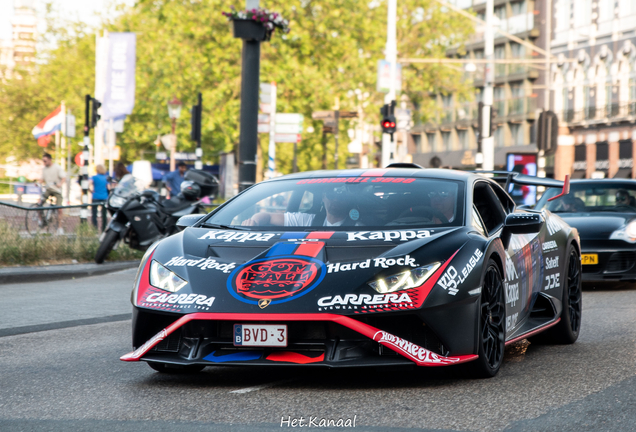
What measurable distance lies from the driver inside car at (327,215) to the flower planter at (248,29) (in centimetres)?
977

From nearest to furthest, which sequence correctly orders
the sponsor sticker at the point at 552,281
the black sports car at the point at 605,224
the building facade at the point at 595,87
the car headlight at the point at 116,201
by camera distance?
the sponsor sticker at the point at 552,281 < the black sports car at the point at 605,224 < the car headlight at the point at 116,201 < the building facade at the point at 595,87

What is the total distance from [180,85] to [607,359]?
30.0 meters

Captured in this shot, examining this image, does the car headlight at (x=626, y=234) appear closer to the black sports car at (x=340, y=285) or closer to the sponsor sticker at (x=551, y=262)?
the sponsor sticker at (x=551, y=262)

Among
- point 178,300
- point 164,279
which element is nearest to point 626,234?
point 164,279

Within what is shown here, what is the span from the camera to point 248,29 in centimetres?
1581

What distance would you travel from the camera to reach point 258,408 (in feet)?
16.1

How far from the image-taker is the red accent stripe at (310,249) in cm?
544

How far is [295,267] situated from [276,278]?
0.42ft

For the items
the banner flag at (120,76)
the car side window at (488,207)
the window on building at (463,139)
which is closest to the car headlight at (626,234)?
the car side window at (488,207)

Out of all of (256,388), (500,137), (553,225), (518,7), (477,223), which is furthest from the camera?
(500,137)

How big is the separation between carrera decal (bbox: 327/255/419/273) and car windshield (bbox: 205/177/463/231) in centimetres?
61

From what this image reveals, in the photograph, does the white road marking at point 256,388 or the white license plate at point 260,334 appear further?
the white road marking at point 256,388

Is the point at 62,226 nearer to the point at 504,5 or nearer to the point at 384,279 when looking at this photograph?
the point at 384,279

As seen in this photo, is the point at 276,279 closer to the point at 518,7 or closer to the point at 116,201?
the point at 116,201
